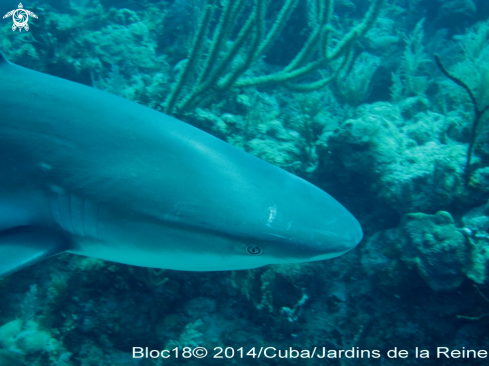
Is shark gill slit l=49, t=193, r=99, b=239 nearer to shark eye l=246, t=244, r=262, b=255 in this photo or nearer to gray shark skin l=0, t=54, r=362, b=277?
gray shark skin l=0, t=54, r=362, b=277

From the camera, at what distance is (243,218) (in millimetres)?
1371

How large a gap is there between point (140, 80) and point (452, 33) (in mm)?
9617

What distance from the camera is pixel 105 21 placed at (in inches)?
334

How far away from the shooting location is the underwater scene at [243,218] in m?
1.42

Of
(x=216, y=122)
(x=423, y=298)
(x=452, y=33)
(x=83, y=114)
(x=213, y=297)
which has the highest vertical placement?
(x=452, y=33)

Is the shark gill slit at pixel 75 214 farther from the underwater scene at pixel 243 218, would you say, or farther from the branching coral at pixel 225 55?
the branching coral at pixel 225 55

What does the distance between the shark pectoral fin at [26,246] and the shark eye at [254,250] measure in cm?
94

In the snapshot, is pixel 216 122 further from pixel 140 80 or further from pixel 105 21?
pixel 105 21

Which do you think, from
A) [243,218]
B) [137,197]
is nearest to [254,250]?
[243,218]

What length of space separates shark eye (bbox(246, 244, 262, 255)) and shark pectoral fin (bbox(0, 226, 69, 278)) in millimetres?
936

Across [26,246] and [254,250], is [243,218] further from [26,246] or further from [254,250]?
[26,246]

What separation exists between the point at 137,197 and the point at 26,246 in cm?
56

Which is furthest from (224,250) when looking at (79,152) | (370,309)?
(370,309)

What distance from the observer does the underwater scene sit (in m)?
1.42
